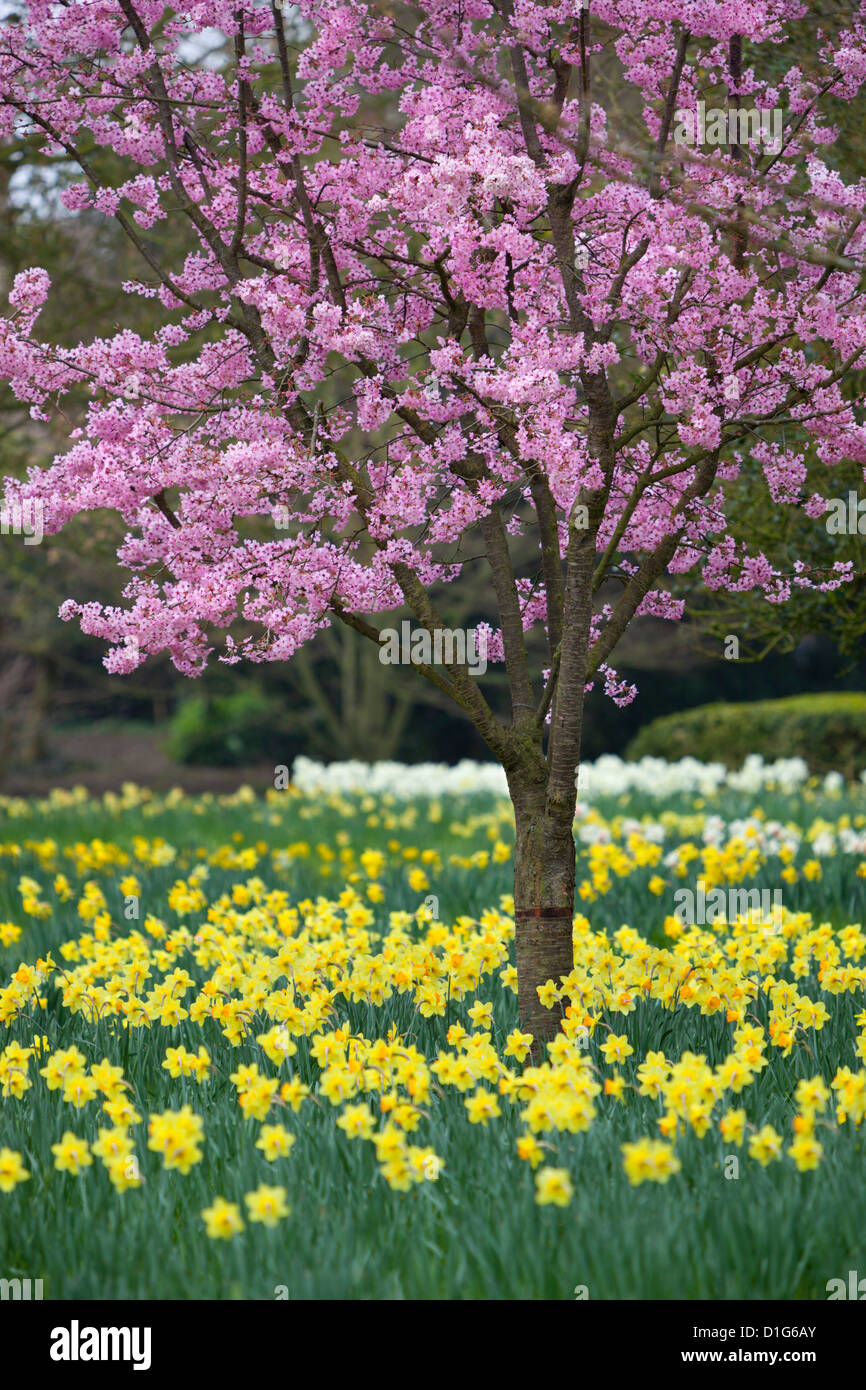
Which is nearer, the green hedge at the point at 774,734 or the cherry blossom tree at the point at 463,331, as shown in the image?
the cherry blossom tree at the point at 463,331

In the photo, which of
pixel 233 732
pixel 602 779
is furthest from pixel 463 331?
pixel 233 732

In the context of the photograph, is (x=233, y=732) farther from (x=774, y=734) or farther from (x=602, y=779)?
(x=602, y=779)

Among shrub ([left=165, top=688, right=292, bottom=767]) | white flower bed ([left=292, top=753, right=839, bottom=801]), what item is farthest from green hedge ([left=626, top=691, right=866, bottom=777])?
shrub ([left=165, top=688, right=292, bottom=767])

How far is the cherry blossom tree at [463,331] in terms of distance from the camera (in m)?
3.70

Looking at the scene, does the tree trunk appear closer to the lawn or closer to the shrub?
the lawn

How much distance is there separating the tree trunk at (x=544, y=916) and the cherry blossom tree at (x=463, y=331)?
0.04 feet

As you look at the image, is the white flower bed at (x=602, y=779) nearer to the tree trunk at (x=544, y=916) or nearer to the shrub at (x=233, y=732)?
the tree trunk at (x=544, y=916)

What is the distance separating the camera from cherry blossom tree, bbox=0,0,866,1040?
370 centimetres

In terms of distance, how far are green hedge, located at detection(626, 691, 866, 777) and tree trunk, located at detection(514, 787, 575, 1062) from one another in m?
9.41

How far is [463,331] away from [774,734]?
10.2 m

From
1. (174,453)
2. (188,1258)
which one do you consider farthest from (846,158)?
(188,1258)

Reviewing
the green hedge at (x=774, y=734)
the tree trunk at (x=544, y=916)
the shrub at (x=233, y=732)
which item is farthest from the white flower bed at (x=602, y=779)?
the shrub at (x=233, y=732)

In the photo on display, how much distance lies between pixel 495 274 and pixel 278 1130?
8.27 feet

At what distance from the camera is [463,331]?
13.3 feet
